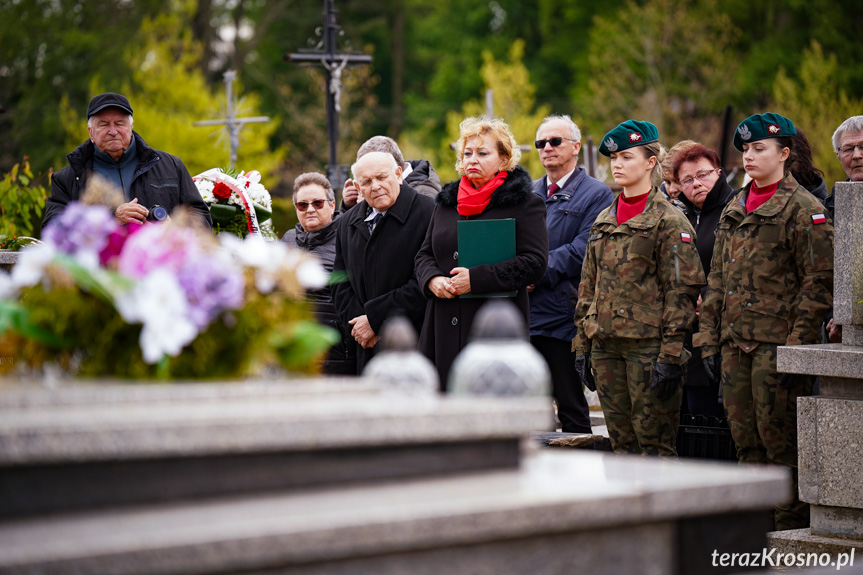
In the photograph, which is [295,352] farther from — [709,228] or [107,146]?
[709,228]

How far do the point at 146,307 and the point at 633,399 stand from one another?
3900mm

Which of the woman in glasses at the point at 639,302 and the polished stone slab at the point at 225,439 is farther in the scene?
the woman in glasses at the point at 639,302

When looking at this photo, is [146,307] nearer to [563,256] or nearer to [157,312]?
[157,312]

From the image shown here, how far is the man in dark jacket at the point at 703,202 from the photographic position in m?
7.31

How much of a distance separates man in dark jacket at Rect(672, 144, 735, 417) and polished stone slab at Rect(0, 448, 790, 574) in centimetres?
419

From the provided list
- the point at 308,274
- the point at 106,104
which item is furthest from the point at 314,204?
the point at 308,274

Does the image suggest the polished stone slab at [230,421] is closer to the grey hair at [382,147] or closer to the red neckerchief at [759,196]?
the red neckerchief at [759,196]

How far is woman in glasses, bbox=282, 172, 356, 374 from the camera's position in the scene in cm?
727

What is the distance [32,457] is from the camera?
7.84 feet

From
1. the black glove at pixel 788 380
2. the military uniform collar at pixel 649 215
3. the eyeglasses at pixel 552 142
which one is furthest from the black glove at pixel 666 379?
the eyeglasses at pixel 552 142

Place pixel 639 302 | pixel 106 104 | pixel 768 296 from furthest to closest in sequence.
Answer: pixel 106 104 < pixel 639 302 < pixel 768 296

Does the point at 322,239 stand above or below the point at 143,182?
below

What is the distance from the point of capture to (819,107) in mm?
28000

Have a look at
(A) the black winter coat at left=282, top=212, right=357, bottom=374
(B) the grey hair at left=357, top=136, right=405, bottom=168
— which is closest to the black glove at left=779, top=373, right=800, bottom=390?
(A) the black winter coat at left=282, top=212, right=357, bottom=374
